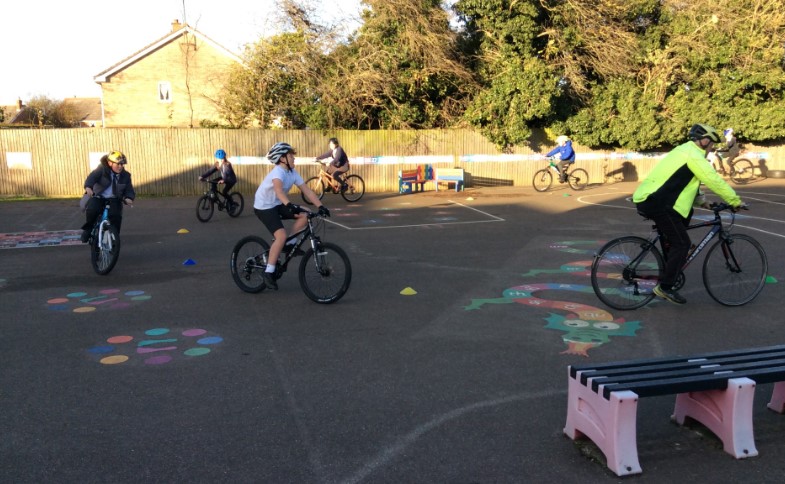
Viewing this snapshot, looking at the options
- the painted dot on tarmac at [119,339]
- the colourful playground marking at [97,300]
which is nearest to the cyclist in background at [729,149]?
the colourful playground marking at [97,300]

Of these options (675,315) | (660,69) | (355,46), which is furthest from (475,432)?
(660,69)

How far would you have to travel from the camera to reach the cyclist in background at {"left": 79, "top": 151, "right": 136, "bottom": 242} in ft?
29.0

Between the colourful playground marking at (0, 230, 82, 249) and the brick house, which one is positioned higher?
the brick house

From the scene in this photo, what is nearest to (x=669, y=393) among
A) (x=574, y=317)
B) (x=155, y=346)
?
(x=574, y=317)

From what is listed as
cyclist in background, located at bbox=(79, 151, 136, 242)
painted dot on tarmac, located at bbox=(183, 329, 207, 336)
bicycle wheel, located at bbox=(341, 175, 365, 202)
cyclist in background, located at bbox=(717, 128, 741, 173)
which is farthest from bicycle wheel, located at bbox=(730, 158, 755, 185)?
painted dot on tarmac, located at bbox=(183, 329, 207, 336)

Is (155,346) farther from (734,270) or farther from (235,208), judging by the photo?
(235,208)

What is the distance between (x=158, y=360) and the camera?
5207 millimetres

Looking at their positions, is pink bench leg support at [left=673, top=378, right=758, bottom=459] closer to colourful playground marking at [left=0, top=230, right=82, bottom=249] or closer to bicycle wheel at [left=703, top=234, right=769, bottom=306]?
bicycle wheel at [left=703, top=234, right=769, bottom=306]

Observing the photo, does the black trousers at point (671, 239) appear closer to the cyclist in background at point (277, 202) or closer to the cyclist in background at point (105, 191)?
the cyclist in background at point (277, 202)

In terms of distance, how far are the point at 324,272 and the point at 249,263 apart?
1.07m

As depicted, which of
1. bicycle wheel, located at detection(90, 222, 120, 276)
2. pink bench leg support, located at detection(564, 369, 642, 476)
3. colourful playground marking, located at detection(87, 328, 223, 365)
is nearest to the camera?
pink bench leg support, located at detection(564, 369, 642, 476)

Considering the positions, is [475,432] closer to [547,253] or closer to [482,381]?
[482,381]

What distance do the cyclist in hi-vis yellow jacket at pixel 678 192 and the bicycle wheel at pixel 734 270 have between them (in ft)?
1.52

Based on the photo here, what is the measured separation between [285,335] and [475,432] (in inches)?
100
